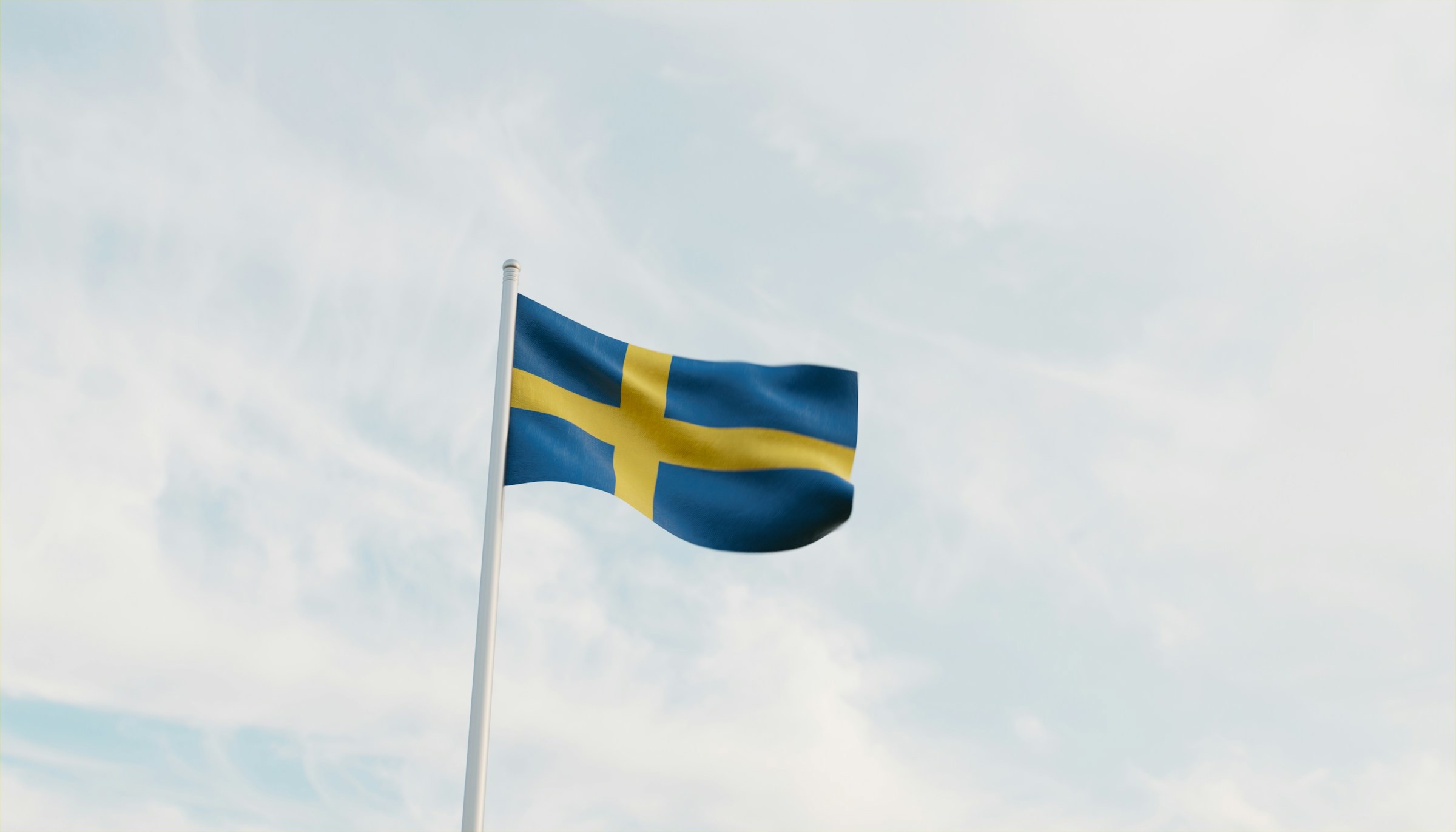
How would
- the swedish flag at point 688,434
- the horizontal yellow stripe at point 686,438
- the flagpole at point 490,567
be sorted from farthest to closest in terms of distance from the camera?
the horizontal yellow stripe at point 686,438
the swedish flag at point 688,434
the flagpole at point 490,567

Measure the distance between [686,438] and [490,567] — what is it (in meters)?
1.93

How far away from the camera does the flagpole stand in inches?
301

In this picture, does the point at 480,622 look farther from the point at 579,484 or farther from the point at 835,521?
the point at 835,521

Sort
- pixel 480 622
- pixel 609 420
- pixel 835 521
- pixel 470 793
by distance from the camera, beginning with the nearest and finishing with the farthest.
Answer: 1. pixel 470 793
2. pixel 480 622
3. pixel 835 521
4. pixel 609 420

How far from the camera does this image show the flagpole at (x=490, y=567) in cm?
765

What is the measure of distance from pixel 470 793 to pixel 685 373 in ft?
11.8

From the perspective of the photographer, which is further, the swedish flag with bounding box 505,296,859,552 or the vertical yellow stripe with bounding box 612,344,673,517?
the vertical yellow stripe with bounding box 612,344,673,517

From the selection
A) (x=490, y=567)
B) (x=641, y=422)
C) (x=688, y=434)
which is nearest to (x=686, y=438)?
(x=688, y=434)

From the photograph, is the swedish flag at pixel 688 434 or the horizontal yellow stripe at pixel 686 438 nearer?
the swedish flag at pixel 688 434

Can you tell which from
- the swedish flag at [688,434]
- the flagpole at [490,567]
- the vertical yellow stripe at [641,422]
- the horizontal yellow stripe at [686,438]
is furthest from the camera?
the vertical yellow stripe at [641,422]

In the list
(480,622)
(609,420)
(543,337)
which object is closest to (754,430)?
(609,420)

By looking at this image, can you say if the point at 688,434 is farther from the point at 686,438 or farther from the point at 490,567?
the point at 490,567

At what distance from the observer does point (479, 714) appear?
788cm

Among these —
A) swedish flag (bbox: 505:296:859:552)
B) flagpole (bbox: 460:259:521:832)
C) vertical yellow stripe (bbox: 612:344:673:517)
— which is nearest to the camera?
flagpole (bbox: 460:259:521:832)
